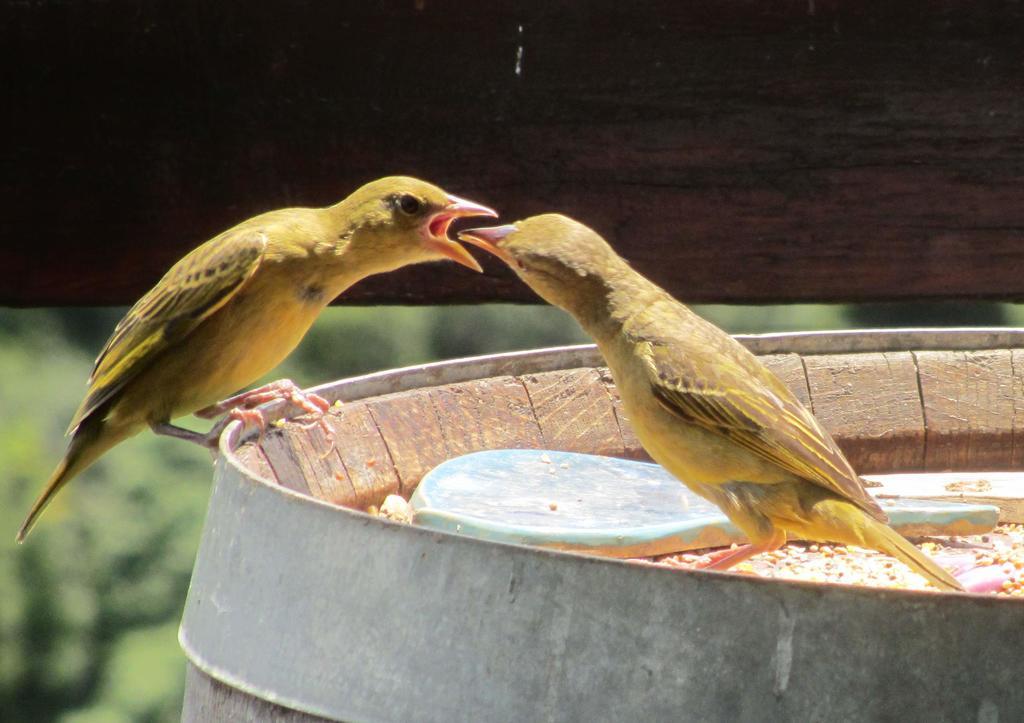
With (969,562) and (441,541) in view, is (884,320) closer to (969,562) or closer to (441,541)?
(969,562)

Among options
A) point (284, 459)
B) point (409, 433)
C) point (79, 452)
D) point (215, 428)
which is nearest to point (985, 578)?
point (409, 433)

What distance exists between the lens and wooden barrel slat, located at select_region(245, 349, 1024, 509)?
12.1ft

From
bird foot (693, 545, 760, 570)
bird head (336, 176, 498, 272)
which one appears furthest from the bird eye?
bird foot (693, 545, 760, 570)

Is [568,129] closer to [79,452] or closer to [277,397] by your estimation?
[277,397]

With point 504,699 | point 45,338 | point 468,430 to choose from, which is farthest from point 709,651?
point 45,338

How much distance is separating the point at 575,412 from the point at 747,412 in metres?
0.62

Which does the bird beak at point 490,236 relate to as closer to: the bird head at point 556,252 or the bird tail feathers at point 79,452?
the bird head at point 556,252

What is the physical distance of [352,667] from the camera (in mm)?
2119

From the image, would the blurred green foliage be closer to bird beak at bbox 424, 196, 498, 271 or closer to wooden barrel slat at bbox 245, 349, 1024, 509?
bird beak at bbox 424, 196, 498, 271

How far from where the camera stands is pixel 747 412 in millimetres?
3334

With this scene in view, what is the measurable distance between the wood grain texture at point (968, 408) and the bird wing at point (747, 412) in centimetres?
68

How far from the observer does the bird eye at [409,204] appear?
13.2ft

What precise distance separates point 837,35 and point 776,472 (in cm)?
116

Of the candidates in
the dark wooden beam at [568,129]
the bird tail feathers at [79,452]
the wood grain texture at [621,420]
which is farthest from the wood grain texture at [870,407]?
the bird tail feathers at [79,452]
